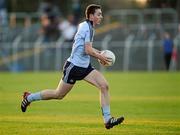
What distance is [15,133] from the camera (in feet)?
52.6

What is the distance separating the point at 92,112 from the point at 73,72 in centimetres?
510

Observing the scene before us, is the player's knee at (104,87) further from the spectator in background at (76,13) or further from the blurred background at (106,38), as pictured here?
the spectator in background at (76,13)

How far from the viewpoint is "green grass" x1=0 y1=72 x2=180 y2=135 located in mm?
16734

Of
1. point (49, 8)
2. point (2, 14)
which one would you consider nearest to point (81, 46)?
point (2, 14)

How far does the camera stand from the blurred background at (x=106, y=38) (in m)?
50.4

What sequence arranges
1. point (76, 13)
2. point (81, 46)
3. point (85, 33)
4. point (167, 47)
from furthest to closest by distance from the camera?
point (76, 13) < point (167, 47) < point (81, 46) < point (85, 33)

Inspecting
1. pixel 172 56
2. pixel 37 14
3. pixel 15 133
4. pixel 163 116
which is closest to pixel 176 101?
pixel 163 116

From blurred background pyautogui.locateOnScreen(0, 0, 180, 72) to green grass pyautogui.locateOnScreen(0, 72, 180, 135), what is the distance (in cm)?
1472

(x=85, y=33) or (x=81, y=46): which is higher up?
(x=85, y=33)

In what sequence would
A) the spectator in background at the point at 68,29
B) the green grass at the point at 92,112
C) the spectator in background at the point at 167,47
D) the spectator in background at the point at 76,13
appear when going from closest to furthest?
the green grass at the point at 92,112 → the spectator in background at the point at 167,47 → the spectator in background at the point at 76,13 → the spectator in background at the point at 68,29

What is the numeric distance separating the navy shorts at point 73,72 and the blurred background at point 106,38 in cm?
3213

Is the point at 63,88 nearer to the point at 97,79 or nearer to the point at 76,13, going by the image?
the point at 97,79

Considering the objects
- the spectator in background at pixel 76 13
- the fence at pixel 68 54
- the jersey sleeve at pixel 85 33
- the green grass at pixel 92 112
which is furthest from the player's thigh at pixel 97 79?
the spectator in background at pixel 76 13

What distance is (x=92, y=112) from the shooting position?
22.1 metres
